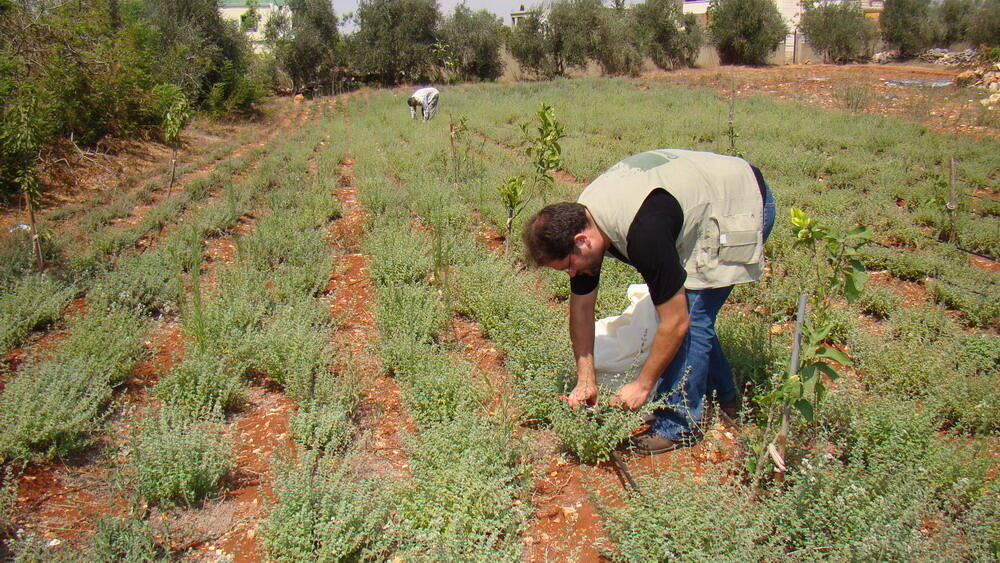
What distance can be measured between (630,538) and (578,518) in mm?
438

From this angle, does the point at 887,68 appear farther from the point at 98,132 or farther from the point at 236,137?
the point at 98,132

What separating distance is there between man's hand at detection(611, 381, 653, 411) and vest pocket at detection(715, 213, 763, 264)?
0.63 metres

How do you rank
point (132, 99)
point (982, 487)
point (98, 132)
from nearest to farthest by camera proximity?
point (982, 487), point (98, 132), point (132, 99)

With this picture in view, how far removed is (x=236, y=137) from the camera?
54.7 feet

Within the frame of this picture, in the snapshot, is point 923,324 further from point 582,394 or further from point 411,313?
point 411,313

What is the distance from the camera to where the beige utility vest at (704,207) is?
2.52 meters

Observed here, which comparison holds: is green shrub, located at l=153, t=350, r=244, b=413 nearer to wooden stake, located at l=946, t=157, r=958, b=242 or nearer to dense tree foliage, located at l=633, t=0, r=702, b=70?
wooden stake, located at l=946, t=157, r=958, b=242

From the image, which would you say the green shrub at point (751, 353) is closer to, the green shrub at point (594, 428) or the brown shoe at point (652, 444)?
the brown shoe at point (652, 444)

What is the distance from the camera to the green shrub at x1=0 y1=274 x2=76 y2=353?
3973 millimetres

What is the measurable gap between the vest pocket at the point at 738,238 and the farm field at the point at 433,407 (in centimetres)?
28

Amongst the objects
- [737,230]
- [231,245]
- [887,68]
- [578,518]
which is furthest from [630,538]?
[887,68]

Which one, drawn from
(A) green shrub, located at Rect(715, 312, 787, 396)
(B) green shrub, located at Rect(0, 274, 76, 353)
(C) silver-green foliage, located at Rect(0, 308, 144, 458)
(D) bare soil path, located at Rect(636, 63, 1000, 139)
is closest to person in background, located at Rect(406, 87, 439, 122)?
(D) bare soil path, located at Rect(636, 63, 1000, 139)

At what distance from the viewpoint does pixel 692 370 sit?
2801mm

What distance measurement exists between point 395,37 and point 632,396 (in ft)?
119
